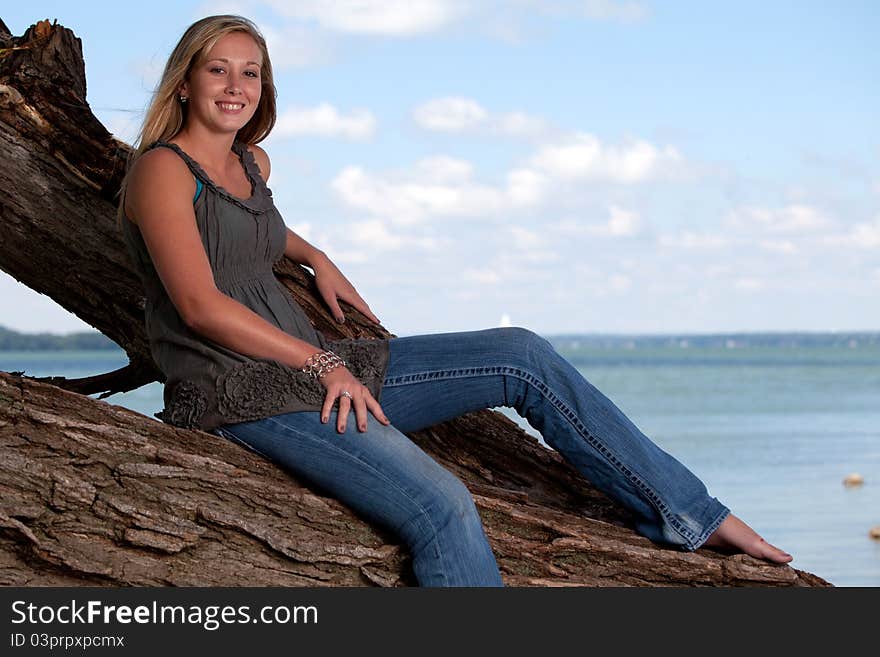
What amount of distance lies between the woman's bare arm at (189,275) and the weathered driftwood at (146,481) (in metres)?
0.25

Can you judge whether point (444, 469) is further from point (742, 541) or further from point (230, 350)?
point (742, 541)

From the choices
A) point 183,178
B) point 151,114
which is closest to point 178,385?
point 183,178

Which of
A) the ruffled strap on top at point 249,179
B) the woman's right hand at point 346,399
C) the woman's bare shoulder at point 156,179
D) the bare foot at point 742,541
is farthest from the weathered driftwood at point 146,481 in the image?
the woman's bare shoulder at point 156,179

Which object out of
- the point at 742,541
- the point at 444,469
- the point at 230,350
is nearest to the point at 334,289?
the point at 230,350

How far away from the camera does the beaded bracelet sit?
2.60m

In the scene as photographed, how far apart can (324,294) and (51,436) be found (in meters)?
0.98

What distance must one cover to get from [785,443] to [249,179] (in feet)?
32.3

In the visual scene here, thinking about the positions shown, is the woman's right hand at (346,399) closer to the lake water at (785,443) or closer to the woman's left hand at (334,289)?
the woman's left hand at (334,289)

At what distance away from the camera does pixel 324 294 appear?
3246 millimetres

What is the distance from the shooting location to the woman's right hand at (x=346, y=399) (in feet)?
8.34

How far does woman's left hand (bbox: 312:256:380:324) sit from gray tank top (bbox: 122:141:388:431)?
30cm

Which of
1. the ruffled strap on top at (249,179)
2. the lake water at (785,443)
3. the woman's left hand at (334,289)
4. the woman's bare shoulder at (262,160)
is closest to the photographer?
the ruffled strap on top at (249,179)

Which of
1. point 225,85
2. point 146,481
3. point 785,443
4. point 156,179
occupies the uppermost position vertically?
point 785,443

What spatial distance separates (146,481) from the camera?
250cm
